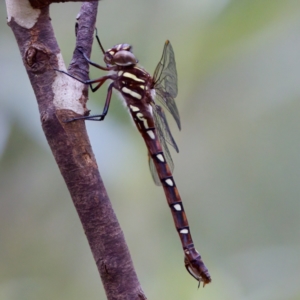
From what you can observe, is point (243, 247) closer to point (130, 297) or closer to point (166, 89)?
point (166, 89)

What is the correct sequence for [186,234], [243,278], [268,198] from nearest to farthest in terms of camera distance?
[186,234]
[243,278]
[268,198]

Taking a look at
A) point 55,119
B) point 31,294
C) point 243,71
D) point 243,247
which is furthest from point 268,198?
point 55,119

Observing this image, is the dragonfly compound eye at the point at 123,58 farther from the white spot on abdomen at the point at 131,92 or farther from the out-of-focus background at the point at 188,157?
the out-of-focus background at the point at 188,157

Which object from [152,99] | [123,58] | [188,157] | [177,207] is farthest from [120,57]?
[188,157]

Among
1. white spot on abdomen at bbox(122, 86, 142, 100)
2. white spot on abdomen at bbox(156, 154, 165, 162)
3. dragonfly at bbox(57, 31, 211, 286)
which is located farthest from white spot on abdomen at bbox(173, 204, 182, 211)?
white spot on abdomen at bbox(122, 86, 142, 100)

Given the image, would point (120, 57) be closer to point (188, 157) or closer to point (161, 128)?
point (161, 128)

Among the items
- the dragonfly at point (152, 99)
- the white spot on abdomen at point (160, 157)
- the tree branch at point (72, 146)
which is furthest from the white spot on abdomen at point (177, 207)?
the tree branch at point (72, 146)
